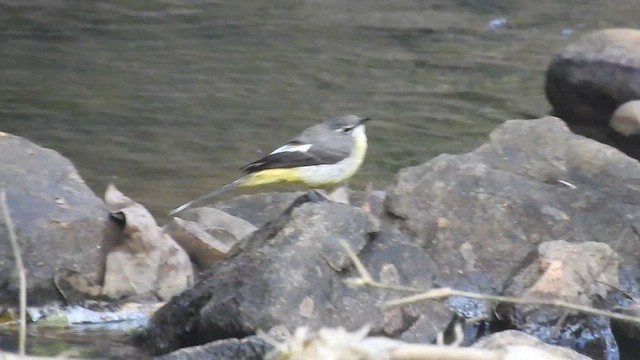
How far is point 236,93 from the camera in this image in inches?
522

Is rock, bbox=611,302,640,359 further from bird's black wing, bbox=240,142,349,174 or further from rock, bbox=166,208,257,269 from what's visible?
rock, bbox=166,208,257,269

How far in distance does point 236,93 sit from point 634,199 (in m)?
6.36

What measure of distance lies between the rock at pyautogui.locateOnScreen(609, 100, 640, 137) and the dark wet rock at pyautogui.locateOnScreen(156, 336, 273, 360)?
725 cm

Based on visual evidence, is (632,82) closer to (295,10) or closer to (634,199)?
(634,199)

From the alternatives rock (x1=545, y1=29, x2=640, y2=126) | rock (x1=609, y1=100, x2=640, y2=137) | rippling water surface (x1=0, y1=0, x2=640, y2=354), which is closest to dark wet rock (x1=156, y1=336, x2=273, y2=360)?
rippling water surface (x1=0, y1=0, x2=640, y2=354)

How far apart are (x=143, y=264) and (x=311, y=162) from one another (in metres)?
1.24

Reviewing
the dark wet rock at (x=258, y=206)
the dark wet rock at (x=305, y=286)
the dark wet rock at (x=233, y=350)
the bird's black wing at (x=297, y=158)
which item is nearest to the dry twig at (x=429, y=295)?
the dark wet rock at (x=233, y=350)

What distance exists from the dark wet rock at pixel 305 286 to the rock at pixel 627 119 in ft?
19.7

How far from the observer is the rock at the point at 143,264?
23.2ft

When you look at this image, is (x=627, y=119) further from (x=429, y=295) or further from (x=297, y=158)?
(x=429, y=295)

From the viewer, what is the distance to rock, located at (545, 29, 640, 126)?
1279 centimetres

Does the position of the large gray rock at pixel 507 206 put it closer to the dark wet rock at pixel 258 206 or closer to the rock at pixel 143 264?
the dark wet rock at pixel 258 206

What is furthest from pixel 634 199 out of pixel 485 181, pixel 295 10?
pixel 295 10

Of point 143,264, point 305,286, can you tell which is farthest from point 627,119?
point 305,286
